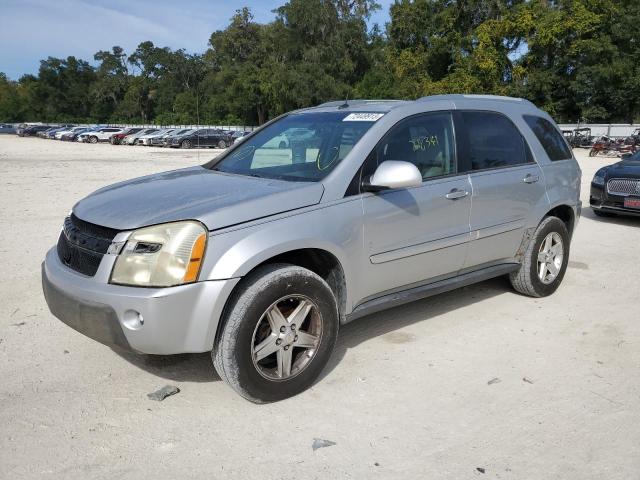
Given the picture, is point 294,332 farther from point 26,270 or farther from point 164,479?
point 26,270

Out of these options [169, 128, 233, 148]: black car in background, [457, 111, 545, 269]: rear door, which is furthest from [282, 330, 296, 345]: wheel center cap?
[169, 128, 233, 148]: black car in background

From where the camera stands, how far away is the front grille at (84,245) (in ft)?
10.5

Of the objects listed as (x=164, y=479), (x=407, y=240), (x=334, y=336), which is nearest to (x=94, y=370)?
(x=164, y=479)

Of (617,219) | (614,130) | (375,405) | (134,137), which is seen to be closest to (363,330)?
(375,405)

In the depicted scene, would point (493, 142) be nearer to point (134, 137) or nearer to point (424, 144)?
point (424, 144)

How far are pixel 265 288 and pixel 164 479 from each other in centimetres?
108

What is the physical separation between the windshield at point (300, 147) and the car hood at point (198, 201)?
0.88ft

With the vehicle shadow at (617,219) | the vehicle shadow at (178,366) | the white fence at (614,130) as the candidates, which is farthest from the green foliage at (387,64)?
the vehicle shadow at (178,366)

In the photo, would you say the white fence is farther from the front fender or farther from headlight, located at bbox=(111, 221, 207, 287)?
headlight, located at bbox=(111, 221, 207, 287)

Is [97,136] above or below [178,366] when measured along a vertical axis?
above

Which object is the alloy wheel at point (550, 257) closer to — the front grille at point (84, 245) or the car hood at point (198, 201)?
the car hood at point (198, 201)

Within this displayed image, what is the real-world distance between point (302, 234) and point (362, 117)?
1.21 metres

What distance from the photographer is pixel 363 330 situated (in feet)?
15.1

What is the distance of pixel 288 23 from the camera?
242ft
